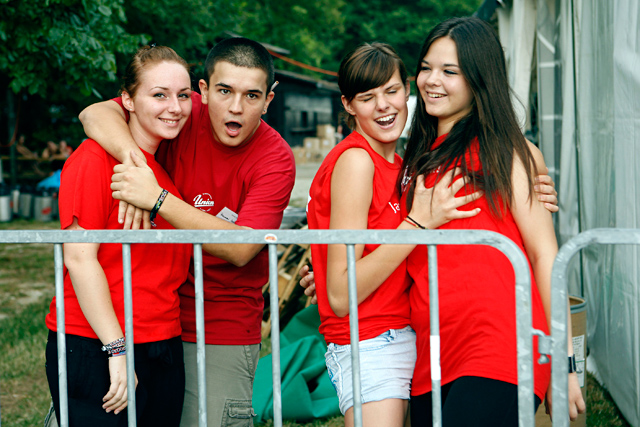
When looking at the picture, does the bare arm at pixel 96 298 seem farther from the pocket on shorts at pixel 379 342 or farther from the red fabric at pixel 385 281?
the pocket on shorts at pixel 379 342

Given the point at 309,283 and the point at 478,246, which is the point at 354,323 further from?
the point at 309,283

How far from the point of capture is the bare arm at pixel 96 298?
2123mm

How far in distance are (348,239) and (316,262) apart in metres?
0.46

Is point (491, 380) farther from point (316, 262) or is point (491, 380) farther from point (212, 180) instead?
point (212, 180)

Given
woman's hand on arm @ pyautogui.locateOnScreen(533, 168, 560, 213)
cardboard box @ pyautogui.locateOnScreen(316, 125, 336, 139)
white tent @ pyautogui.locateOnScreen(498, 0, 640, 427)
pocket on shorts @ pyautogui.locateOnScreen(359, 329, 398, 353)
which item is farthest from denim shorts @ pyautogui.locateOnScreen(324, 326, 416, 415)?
cardboard box @ pyautogui.locateOnScreen(316, 125, 336, 139)

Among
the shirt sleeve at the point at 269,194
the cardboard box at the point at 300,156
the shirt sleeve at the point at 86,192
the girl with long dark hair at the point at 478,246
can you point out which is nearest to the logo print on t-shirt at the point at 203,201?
the shirt sleeve at the point at 269,194

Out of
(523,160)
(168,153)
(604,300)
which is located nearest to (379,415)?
(523,160)

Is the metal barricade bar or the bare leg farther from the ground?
the metal barricade bar

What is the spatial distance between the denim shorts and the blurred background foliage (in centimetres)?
217

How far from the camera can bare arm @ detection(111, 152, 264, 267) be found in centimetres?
220

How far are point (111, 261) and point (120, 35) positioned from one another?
698 centimetres

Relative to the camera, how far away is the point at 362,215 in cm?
207

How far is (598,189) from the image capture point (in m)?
4.38

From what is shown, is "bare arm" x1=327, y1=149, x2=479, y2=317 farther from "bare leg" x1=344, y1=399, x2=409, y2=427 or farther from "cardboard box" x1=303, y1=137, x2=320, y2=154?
"cardboard box" x1=303, y1=137, x2=320, y2=154
